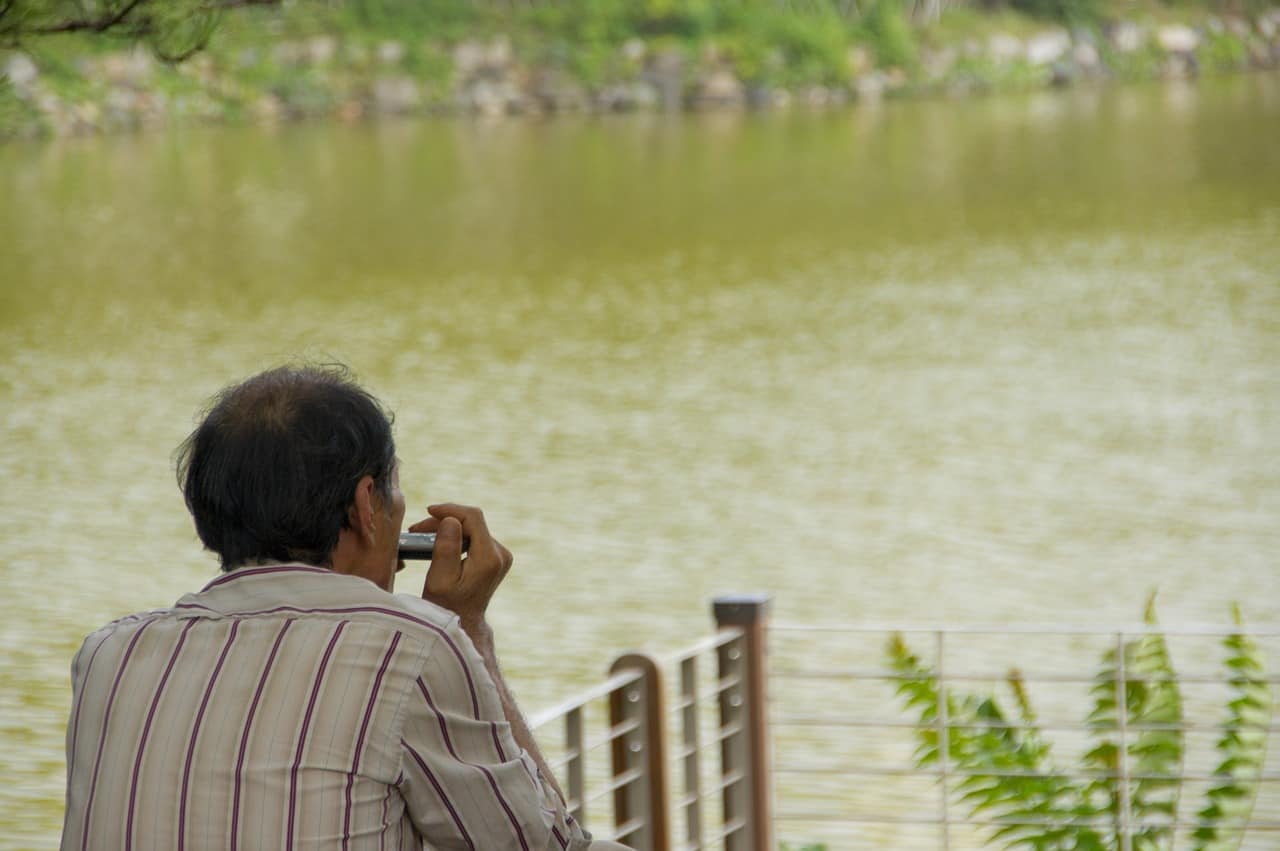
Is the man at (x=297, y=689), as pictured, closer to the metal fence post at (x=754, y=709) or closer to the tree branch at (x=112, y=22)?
the tree branch at (x=112, y=22)

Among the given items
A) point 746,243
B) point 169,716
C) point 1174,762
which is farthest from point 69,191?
point 169,716

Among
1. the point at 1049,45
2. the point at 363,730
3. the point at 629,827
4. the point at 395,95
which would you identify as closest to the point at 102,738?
the point at 363,730

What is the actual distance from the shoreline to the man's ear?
2852 cm

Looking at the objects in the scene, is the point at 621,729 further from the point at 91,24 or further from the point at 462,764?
the point at 462,764

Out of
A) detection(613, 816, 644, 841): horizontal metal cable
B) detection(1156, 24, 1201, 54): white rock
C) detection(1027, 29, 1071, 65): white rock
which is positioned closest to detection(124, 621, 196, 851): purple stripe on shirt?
detection(613, 816, 644, 841): horizontal metal cable

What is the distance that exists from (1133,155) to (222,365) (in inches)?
507

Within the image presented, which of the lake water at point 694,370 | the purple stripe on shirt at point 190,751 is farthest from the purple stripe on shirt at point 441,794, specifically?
the lake water at point 694,370

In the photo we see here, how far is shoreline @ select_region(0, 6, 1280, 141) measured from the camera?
2906 cm

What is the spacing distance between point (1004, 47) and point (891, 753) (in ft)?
83.1

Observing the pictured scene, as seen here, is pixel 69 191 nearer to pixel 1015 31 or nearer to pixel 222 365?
pixel 222 365

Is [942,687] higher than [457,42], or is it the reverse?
[457,42]

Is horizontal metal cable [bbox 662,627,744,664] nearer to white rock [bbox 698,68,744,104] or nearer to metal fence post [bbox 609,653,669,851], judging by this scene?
metal fence post [bbox 609,653,669,851]

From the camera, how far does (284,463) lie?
3.28 ft

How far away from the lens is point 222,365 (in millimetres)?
13000
